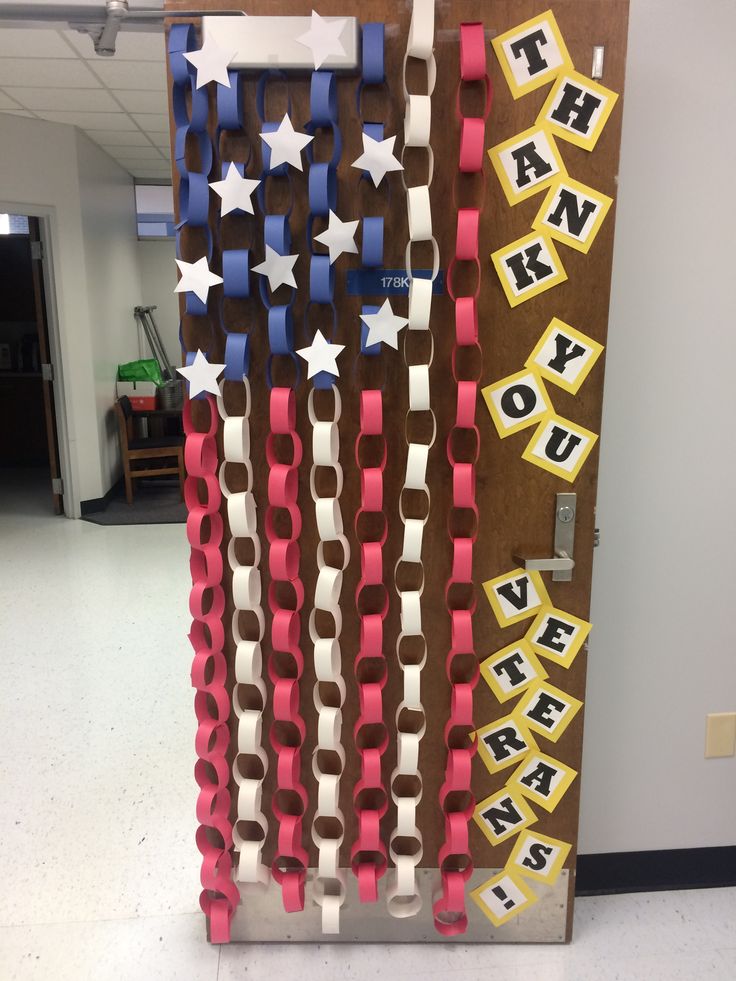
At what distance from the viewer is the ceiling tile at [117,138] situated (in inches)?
220

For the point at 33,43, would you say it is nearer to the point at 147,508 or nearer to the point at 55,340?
the point at 55,340

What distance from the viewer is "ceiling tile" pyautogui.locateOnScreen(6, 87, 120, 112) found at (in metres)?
4.55

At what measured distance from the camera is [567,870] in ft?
6.14

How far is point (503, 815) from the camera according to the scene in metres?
1.84

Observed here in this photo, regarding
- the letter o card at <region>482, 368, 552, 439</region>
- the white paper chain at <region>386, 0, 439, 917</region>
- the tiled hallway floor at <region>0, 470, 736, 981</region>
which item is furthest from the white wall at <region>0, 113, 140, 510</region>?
the letter o card at <region>482, 368, 552, 439</region>

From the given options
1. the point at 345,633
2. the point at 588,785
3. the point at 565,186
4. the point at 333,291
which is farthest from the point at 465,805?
the point at 565,186

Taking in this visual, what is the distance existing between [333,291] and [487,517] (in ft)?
1.95

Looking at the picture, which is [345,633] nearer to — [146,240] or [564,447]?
[564,447]

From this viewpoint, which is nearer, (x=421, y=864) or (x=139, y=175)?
(x=421, y=864)

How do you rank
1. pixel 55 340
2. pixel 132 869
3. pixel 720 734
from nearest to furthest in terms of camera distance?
pixel 720 734, pixel 132 869, pixel 55 340

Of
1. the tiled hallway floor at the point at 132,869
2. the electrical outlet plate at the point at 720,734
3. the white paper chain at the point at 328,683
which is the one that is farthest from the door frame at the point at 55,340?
the electrical outlet plate at the point at 720,734

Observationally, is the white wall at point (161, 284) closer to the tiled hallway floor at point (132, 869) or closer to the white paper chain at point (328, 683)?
the tiled hallway floor at point (132, 869)

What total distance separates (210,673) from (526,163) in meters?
1.30

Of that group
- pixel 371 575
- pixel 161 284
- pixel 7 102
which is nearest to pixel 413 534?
pixel 371 575
